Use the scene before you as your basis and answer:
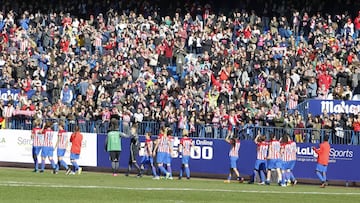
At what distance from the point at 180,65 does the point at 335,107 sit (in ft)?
30.9

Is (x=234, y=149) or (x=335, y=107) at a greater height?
(x=335, y=107)

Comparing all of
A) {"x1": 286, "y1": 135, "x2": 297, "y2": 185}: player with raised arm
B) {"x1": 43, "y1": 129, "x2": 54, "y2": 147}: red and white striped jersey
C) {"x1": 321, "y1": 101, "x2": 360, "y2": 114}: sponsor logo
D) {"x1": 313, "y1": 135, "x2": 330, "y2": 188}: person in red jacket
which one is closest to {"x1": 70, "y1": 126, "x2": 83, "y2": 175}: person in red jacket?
{"x1": 43, "y1": 129, "x2": 54, "y2": 147}: red and white striped jersey

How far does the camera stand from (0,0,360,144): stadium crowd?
4309 cm

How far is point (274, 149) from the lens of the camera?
3756 centimetres

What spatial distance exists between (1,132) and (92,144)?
13.8 feet

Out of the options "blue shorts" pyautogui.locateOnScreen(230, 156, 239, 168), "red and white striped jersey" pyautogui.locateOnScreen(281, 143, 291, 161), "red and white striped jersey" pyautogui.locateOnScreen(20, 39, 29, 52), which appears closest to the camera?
"red and white striped jersey" pyautogui.locateOnScreen(281, 143, 291, 161)

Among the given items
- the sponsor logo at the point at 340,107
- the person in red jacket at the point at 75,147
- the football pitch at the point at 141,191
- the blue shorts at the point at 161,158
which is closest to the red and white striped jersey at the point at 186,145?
the blue shorts at the point at 161,158

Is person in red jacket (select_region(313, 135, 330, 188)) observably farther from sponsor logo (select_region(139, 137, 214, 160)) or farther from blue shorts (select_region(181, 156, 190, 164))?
sponsor logo (select_region(139, 137, 214, 160))

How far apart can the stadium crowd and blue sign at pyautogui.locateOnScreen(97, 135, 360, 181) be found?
0.67 meters

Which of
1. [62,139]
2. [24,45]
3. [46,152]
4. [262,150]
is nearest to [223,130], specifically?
[262,150]

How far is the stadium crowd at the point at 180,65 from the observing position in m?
43.1

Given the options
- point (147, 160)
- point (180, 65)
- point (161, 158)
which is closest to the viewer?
point (161, 158)

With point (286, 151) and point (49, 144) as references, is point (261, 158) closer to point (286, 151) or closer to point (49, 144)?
point (286, 151)

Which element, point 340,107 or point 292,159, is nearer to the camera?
point 292,159
